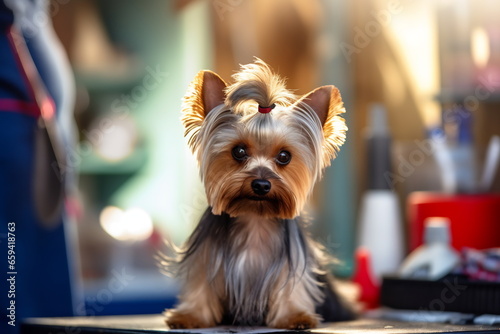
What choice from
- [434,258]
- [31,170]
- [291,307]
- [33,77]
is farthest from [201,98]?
[434,258]

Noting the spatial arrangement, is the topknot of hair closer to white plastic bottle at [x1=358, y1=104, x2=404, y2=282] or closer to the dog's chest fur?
the dog's chest fur

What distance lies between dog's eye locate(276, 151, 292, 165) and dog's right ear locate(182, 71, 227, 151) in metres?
0.15

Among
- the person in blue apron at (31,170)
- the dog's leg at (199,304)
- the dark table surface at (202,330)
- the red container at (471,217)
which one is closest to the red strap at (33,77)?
the person in blue apron at (31,170)

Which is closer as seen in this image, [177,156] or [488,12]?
[488,12]

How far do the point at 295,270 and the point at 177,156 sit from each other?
1609mm

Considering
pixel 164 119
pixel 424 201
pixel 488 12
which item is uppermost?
pixel 488 12

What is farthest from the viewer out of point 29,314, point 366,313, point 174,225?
point 174,225

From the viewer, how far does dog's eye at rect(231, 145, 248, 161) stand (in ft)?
4.15

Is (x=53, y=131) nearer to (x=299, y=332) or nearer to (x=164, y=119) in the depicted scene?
(x=164, y=119)

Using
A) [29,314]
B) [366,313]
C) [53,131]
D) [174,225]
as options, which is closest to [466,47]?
[366,313]

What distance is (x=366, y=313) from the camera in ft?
6.36

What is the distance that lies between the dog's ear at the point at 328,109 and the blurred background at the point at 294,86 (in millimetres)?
1288

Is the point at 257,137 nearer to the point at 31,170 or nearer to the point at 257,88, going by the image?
the point at 257,88

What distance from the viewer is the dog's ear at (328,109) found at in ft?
4.21
